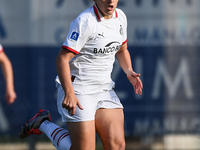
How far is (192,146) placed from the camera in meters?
4.91

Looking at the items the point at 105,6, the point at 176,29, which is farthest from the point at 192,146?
the point at 105,6

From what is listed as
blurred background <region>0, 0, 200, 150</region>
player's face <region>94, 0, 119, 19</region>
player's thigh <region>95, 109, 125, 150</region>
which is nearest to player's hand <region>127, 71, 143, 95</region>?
player's thigh <region>95, 109, 125, 150</region>

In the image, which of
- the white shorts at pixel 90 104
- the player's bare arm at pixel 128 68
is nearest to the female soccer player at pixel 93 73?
the white shorts at pixel 90 104

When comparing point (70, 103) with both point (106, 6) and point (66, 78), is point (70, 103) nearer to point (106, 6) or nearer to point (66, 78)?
point (66, 78)

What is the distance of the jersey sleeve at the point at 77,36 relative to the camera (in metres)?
2.53

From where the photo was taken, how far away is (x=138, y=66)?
4.86 metres

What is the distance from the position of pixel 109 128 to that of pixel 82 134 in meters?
0.24

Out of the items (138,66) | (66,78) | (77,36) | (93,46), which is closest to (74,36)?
(77,36)

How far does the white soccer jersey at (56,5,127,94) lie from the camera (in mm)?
2551

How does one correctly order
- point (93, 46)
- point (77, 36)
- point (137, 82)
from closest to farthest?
point (77, 36) → point (93, 46) → point (137, 82)

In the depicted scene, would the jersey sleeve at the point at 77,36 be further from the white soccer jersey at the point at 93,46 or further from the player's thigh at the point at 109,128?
the player's thigh at the point at 109,128

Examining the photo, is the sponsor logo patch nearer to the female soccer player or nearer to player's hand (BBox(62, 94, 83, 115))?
the female soccer player

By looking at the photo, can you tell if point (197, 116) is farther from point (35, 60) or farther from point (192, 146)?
point (35, 60)

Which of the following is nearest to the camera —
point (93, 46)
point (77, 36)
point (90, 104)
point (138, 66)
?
point (77, 36)
